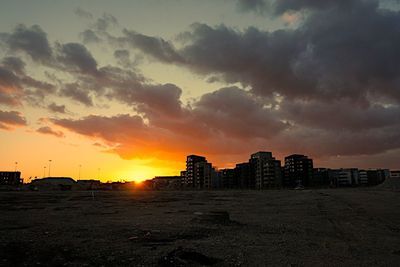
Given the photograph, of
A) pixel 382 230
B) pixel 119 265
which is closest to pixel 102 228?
pixel 119 265

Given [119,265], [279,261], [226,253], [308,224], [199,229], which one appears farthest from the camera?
[308,224]

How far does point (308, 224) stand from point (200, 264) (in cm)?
1378

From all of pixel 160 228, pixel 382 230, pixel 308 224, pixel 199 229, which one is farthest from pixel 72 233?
pixel 382 230

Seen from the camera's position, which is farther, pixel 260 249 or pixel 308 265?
pixel 260 249

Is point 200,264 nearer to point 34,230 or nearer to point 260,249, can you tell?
point 260,249

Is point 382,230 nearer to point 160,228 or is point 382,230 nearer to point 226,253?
point 226,253

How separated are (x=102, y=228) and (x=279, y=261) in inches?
511

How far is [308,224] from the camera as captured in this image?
2258 cm

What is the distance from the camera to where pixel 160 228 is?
2044 cm

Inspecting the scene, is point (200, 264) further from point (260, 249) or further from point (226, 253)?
point (260, 249)

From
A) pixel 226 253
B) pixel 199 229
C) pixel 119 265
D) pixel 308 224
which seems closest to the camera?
pixel 119 265

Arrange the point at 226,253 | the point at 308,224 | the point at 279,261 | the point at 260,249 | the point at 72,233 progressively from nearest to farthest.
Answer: the point at 279,261 → the point at 226,253 → the point at 260,249 → the point at 72,233 → the point at 308,224

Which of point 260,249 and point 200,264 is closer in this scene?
point 200,264

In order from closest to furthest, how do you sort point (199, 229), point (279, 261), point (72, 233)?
point (279, 261) → point (72, 233) → point (199, 229)
